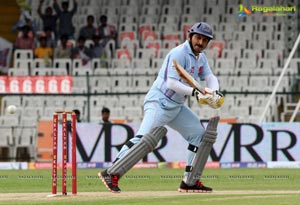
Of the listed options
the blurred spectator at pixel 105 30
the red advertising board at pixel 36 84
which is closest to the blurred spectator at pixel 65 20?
the blurred spectator at pixel 105 30

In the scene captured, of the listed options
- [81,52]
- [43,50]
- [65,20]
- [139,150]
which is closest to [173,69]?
[139,150]

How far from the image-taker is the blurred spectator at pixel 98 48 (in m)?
28.4

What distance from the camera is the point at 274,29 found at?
28547 mm

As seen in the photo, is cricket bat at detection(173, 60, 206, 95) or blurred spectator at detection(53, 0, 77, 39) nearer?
cricket bat at detection(173, 60, 206, 95)

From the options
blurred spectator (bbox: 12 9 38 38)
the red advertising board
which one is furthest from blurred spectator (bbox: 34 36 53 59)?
the red advertising board

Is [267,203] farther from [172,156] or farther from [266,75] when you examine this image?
[266,75]

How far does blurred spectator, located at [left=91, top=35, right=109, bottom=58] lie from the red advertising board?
8.46 ft

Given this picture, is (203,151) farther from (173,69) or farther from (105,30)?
(105,30)

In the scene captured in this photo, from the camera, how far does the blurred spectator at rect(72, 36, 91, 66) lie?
92.2ft

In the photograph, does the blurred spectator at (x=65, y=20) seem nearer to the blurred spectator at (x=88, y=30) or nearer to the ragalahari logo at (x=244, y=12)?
the blurred spectator at (x=88, y=30)

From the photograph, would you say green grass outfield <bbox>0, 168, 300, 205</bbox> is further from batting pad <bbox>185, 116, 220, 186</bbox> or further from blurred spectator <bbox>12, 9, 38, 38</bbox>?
blurred spectator <bbox>12, 9, 38, 38</bbox>

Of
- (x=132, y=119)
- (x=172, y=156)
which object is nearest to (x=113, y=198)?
(x=172, y=156)

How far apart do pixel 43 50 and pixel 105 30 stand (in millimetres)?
1797

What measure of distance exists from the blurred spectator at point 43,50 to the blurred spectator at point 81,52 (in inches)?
25.0
